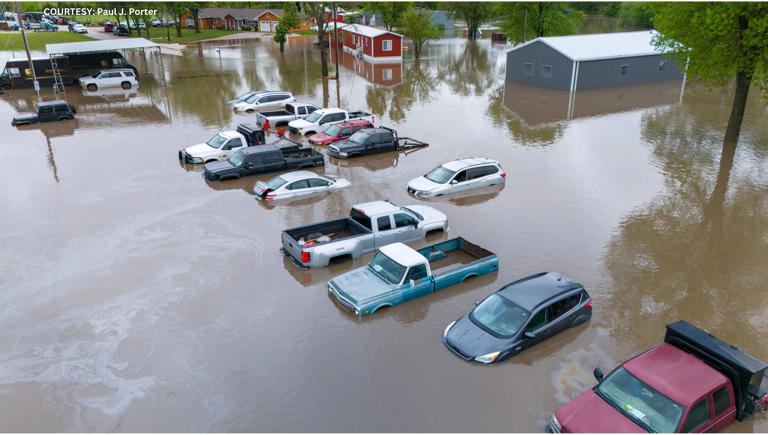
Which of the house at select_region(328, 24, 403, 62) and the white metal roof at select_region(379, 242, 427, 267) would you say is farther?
the house at select_region(328, 24, 403, 62)

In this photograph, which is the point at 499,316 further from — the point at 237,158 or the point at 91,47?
the point at 91,47

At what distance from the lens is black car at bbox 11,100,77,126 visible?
104 feet

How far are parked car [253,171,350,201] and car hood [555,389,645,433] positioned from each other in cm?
1404

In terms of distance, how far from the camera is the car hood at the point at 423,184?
69.0 ft

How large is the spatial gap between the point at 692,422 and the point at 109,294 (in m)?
13.9

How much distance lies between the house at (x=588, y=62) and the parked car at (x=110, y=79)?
34.6 meters

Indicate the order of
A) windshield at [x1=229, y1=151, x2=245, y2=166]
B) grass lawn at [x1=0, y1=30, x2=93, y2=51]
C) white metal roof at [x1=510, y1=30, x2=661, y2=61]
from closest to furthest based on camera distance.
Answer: windshield at [x1=229, y1=151, x2=245, y2=166], white metal roof at [x1=510, y1=30, x2=661, y2=61], grass lawn at [x1=0, y1=30, x2=93, y2=51]

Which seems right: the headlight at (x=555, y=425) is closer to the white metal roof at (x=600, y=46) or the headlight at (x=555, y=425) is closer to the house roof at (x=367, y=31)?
the white metal roof at (x=600, y=46)

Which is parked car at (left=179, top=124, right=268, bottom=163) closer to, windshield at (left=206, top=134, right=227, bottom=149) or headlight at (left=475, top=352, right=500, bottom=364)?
windshield at (left=206, top=134, right=227, bottom=149)

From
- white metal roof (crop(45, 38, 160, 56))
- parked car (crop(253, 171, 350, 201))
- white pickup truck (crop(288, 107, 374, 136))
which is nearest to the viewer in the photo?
parked car (crop(253, 171, 350, 201))

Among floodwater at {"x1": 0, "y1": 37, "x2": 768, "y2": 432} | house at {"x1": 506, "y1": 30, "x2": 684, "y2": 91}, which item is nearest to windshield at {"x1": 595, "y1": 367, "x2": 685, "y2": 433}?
floodwater at {"x1": 0, "y1": 37, "x2": 768, "y2": 432}

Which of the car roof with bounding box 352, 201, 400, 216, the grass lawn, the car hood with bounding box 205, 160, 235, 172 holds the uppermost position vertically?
the grass lawn

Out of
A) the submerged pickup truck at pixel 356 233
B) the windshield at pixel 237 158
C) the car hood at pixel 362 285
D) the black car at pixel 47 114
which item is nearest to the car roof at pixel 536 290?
the car hood at pixel 362 285

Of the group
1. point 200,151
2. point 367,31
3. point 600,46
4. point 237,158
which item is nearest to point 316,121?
point 200,151
